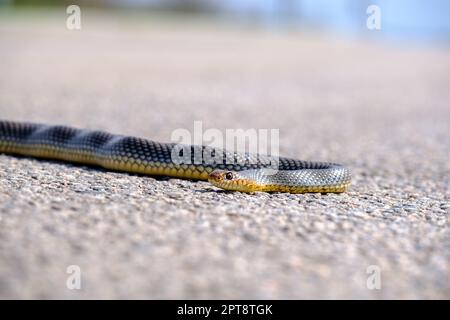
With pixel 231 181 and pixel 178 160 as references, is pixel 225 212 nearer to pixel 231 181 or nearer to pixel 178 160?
pixel 231 181

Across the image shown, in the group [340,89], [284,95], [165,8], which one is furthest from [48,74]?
[165,8]

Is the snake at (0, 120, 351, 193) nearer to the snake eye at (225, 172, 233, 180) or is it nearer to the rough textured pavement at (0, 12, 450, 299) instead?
the snake eye at (225, 172, 233, 180)

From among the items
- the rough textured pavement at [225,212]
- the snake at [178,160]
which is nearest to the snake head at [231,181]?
the snake at [178,160]

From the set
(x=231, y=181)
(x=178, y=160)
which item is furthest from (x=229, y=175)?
(x=178, y=160)

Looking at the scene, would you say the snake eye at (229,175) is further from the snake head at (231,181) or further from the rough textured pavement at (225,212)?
the rough textured pavement at (225,212)

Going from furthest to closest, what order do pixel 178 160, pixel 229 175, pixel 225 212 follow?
pixel 178 160
pixel 229 175
pixel 225 212
